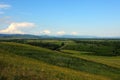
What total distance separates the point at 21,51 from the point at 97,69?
46.4 feet

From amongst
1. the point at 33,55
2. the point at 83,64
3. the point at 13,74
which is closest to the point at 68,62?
the point at 83,64

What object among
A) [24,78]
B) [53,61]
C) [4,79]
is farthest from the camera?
[53,61]

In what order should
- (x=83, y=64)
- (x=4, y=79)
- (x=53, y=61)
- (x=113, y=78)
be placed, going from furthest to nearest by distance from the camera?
1. (x=83, y=64)
2. (x=53, y=61)
3. (x=113, y=78)
4. (x=4, y=79)

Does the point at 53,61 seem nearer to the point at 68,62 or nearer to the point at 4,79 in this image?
the point at 68,62

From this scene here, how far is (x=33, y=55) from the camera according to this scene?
42469 mm

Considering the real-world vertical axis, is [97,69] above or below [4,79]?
below

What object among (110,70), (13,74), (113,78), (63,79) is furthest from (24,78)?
(110,70)

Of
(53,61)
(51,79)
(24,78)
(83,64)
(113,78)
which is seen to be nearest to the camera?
(24,78)

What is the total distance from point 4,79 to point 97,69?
26370mm

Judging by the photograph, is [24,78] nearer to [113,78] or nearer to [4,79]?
[4,79]

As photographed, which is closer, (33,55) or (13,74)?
(13,74)

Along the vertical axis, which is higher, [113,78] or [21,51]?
[21,51]

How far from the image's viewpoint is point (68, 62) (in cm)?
4275

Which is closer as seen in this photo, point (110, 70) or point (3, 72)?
point (3, 72)
